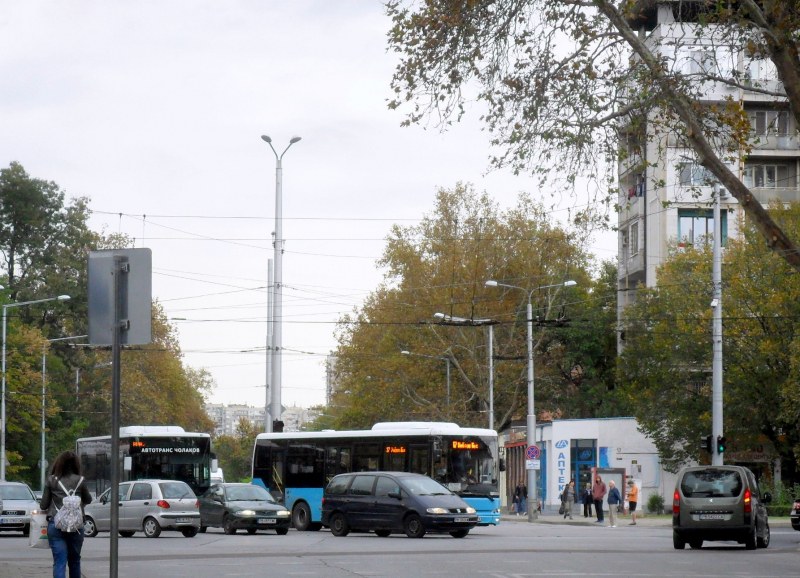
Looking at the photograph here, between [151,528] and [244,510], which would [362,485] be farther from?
[151,528]

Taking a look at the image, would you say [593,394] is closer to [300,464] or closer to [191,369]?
[300,464]

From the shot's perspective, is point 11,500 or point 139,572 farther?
point 11,500

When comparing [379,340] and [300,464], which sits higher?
[379,340]

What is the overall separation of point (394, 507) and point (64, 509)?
18.6m

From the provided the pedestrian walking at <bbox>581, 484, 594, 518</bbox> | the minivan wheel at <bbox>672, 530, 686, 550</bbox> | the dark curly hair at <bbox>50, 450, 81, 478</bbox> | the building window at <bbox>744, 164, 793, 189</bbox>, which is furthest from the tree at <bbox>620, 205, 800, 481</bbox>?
the dark curly hair at <bbox>50, 450, 81, 478</bbox>

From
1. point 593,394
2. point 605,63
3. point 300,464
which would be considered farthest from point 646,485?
point 605,63

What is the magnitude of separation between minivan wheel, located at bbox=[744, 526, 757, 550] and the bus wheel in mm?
15452

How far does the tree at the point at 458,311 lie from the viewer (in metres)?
68.9

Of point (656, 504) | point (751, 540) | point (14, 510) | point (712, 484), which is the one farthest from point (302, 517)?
point (656, 504)

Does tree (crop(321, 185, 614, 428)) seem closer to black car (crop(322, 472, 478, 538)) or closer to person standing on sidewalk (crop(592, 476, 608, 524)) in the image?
person standing on sidewalk (crop(592, 476, 608, 524))

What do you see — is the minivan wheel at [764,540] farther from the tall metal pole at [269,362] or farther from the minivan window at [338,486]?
the tall metal pole at [269,362]

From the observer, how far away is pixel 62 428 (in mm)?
80625

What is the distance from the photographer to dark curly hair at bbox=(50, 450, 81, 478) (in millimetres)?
14969

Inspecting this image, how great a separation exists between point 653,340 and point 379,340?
1851 cm
